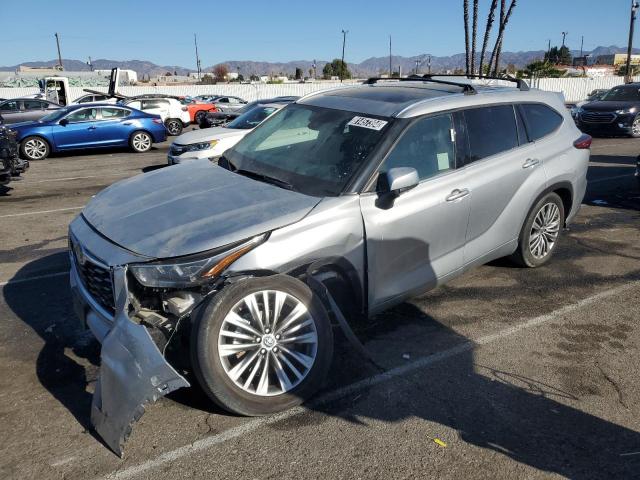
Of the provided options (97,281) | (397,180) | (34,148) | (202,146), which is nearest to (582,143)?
(397,180)

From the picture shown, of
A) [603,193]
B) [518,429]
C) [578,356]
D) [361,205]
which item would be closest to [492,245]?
[578,356]

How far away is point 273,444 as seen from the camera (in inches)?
122

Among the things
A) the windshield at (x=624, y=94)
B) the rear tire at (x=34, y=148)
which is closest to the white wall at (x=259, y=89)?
the windshield at (x=624, y=94)

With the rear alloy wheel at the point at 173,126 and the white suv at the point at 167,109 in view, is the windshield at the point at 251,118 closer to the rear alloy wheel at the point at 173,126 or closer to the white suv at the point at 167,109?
the white suv at the point at 167,109

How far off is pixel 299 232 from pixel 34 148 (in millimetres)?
13844

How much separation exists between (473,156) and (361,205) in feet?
4.48

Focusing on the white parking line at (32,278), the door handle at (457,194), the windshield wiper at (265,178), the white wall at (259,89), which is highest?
the white wall at (259,89)

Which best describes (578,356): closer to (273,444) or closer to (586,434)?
(586,434)

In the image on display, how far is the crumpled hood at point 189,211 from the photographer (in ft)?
10.8

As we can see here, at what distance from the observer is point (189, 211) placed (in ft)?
12.0

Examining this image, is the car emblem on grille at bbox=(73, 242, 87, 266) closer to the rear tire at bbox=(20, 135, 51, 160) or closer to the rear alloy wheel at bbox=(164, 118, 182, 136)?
the rear tire at bbox=(20, 135, 51, 160)

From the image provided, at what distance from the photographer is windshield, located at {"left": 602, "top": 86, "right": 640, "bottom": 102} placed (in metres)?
18.3

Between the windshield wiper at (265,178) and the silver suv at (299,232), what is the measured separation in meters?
0.01

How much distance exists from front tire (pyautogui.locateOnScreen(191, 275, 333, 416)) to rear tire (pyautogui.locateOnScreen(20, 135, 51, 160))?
13889 millimetres
